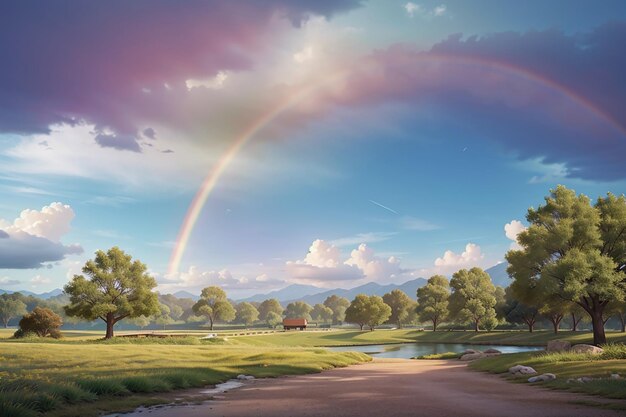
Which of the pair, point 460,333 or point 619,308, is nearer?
point 619,308

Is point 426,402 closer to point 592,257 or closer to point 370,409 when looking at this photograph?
point 370,409

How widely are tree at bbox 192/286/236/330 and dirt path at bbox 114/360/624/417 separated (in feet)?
495

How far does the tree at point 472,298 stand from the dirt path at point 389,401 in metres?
95.9

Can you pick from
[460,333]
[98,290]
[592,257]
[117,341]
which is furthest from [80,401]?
[460,333]

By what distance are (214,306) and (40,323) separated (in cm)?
10455

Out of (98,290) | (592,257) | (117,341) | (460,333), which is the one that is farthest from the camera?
(460,333)

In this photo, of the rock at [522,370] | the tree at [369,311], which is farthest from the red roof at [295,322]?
the rock at [522,370]

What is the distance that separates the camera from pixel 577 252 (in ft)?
166

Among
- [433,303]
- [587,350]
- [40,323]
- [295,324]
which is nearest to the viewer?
[587,350]

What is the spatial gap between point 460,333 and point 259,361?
91817 millimetres

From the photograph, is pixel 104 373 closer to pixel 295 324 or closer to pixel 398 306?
pixel 295 324

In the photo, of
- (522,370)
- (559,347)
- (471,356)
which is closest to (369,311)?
(471,356)

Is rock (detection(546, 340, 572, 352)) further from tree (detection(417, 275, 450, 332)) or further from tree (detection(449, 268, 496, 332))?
tree (detection(417, 275, 450, 332))

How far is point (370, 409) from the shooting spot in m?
19.5
